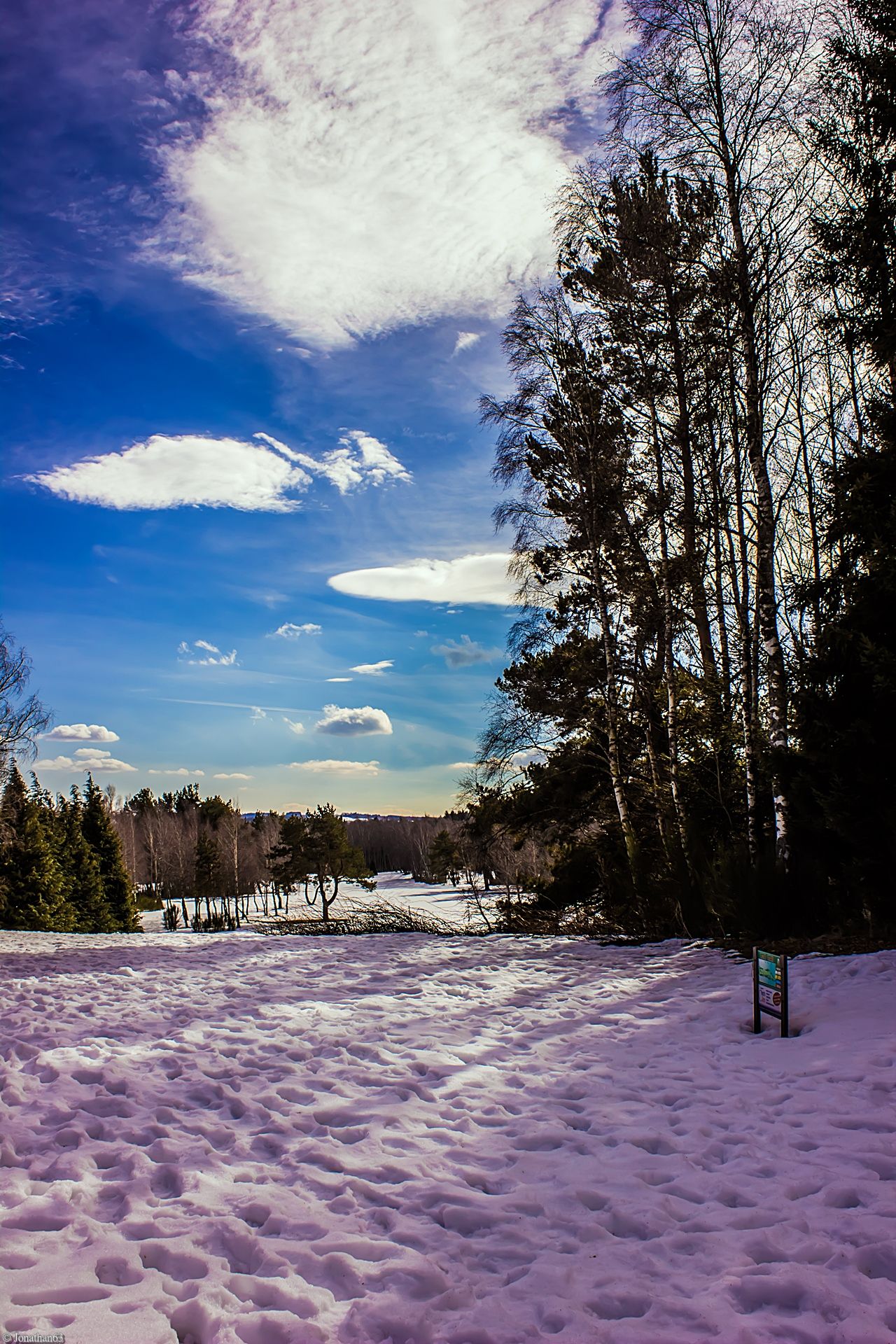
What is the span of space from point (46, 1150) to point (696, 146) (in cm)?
1363

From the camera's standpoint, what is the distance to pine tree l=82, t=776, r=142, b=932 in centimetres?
3753

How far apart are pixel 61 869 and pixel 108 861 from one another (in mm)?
5997

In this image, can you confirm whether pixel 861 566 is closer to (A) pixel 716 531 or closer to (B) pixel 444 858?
(A) pixel 716 531

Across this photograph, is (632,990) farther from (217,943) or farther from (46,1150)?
(217,943)

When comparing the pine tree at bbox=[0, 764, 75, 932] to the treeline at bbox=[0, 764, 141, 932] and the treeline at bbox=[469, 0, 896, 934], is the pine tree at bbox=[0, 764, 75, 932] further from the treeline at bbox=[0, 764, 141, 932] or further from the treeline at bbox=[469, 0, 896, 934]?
the treeline at bbox=[469, 0, 896, 934]

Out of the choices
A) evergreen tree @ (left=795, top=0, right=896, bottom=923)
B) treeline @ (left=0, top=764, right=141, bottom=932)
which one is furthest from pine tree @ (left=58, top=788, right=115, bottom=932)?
evergreen tree @ (left=795, top=0, right=896, bottom=923)

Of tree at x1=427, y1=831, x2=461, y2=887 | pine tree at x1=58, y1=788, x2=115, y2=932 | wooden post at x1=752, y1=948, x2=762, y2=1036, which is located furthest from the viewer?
tree at x1=427, y1=831, x2=461, y2=887

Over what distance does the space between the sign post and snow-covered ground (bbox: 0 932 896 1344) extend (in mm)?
196

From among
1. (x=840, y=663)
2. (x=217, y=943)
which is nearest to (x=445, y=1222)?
(x=840, y=663)

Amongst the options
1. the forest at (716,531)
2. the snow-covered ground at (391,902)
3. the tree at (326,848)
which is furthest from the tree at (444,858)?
the forest at (716,531)

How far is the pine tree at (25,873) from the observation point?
27.5m

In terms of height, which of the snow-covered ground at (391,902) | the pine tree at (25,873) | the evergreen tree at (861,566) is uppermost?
the evergreen tree at (861,566)

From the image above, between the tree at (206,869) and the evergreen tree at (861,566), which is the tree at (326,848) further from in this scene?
the evergreen tree at (861,566)

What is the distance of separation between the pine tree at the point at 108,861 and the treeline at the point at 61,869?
4 centimetres
